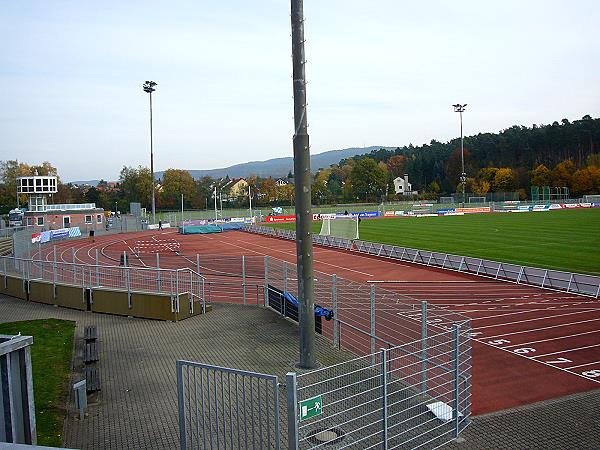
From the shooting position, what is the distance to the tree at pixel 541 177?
11062cm

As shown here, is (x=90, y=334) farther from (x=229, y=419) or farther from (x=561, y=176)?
(x=561, y=176)

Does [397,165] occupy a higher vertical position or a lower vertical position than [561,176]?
higher

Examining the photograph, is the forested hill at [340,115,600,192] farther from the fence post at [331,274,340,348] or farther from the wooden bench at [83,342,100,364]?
the wooden bench at [83,342,100,364]

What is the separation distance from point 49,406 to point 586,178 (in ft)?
377

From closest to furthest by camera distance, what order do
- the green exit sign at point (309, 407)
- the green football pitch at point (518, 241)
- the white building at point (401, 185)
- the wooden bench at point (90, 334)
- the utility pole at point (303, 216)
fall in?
the green exit sign at point (309, 407) → the utility pole at point (303, 216) → the wooden bench at point (90, 334) → the green football pitch at point (518, 241) → the white building at point (401, 185)

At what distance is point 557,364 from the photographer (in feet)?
43.0

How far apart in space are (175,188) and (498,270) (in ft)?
312

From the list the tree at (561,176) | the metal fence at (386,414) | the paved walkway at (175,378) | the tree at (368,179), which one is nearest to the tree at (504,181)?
the tree at (561,176)

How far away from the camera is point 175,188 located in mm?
113938

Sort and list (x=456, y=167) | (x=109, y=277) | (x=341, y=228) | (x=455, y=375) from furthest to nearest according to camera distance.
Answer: (x=456, y=167), (x=341, y=228), (x=109, y=277), (x=455, y=375)

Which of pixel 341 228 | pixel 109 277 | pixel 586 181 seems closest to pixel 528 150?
pixel 586 181

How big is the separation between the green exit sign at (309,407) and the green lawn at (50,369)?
439 cm

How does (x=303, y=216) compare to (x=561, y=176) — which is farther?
(x=561, y=176)

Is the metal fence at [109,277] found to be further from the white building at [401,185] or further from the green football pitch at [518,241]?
the white building at [401,185]
